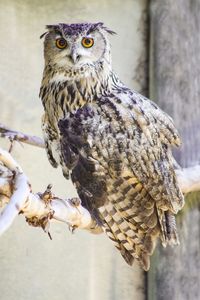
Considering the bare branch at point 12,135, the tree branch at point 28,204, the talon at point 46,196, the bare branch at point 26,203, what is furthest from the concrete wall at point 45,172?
the talon at point 46,196

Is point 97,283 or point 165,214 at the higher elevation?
point 165,214

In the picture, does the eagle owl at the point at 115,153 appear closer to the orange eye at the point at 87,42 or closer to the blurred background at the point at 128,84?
the orange eye at the point at 87,42

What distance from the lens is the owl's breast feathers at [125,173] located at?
268 cm

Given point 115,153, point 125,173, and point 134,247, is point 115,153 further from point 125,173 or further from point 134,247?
point 134,247

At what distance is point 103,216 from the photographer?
268 centimetres

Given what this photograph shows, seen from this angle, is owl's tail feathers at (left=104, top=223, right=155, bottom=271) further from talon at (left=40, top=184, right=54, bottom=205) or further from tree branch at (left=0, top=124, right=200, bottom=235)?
talon at (left=40, top=184, right=54, bottom=205)

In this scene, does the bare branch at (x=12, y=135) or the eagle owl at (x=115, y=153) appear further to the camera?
the bare branch at (x=12, y=135)

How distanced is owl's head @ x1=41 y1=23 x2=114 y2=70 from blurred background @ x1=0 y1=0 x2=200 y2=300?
1.47 ft

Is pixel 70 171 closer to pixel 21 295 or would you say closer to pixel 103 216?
pixel 103 216

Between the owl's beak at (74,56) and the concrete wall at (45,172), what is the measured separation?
0.58m

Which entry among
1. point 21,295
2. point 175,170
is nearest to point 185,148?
point 175,170

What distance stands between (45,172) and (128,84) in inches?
22.2

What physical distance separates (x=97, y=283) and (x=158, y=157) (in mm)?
750

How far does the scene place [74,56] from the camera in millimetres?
2779
